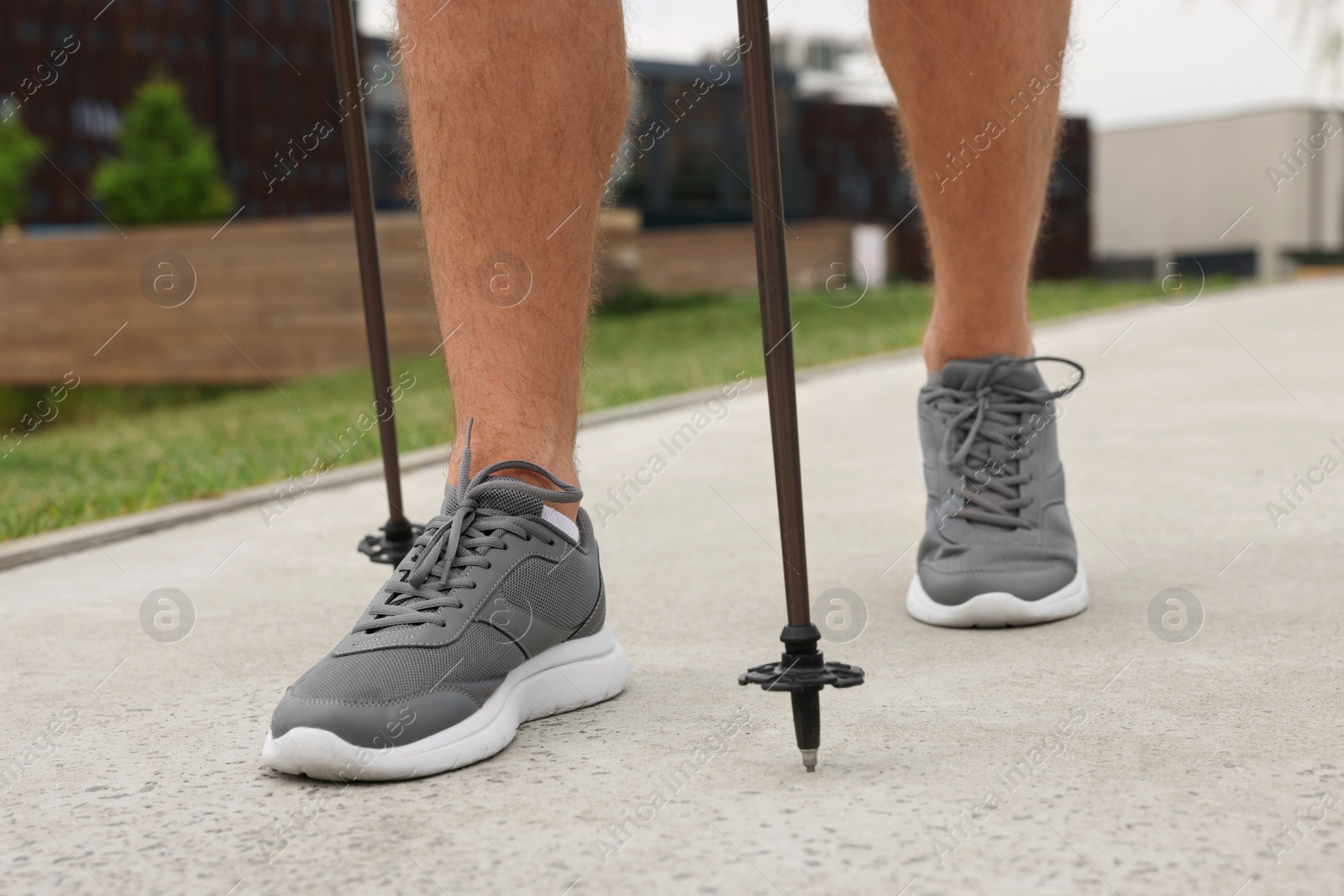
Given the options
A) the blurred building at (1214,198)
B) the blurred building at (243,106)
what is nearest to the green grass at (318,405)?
the blurred building at (243,106)

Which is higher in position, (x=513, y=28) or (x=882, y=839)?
(x=513, y=28)

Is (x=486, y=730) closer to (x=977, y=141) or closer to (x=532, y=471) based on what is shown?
(x=532, y=471)

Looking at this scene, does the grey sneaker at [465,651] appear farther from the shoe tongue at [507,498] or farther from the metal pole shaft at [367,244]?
the metal pole shaft at [367,244]

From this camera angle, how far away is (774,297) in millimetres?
1117

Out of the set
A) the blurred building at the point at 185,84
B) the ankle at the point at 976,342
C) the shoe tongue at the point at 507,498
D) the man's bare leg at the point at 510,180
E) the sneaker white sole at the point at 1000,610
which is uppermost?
the blurred building at the point at 185,84

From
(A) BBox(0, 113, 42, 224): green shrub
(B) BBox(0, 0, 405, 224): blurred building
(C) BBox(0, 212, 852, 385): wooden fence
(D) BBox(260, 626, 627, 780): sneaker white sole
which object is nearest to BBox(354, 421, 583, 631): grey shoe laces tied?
(D) BBox(260, 626, 627, 780): sneaker white sole

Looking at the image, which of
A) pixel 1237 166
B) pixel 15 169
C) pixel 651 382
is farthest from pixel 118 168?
pixel 1237 166

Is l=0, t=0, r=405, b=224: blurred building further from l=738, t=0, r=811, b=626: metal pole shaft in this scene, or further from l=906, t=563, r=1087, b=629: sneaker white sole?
l=738, t=0, r=811, b=626: metal pole shaft

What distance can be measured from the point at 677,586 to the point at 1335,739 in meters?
0.97

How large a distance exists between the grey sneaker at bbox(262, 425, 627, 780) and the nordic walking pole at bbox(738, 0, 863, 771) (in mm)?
266

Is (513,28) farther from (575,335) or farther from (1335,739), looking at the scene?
(1335,739)

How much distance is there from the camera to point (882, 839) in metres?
0.95

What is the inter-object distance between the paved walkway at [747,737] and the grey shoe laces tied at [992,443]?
0.17 meters

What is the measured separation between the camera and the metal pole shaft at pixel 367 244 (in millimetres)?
1749
